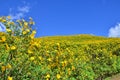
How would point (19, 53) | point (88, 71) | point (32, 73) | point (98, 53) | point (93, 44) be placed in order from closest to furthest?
point (19, 53) → point (32, 73) → point (88, 71) → point (98, 53) → point (93, 44)

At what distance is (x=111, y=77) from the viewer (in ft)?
58.0

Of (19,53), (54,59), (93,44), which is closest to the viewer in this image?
(19,53)

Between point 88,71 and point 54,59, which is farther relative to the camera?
point 88,71

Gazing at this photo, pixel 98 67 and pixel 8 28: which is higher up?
pixel 8 28

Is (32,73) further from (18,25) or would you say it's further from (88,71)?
(88,71)

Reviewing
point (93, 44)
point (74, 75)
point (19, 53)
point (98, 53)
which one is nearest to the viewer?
point (19, 53)

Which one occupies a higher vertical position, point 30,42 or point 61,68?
point 30,42

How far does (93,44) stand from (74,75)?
34.4 feet

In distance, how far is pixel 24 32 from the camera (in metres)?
7.58

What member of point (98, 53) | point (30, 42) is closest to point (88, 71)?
point (98, 53)

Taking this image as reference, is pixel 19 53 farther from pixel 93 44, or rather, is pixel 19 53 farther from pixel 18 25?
pixel 93 44

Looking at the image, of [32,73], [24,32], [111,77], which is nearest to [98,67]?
[111,77]

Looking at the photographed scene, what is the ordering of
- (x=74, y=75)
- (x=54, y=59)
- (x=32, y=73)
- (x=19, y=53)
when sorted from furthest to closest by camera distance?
1. (x=74, y=75)
2. (x=54, y=59)
3. (x=32, y=73)
4. (x=19, y=53)

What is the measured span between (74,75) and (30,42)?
548 cm
